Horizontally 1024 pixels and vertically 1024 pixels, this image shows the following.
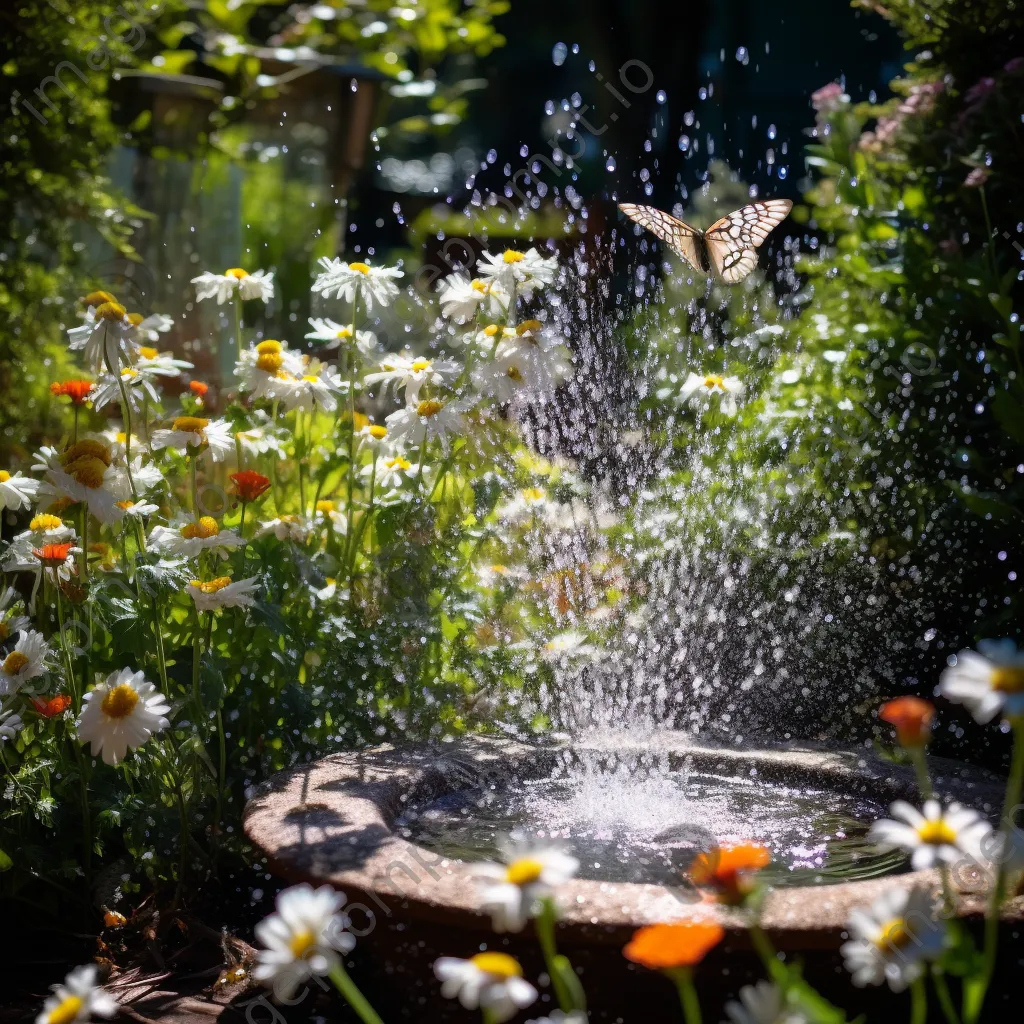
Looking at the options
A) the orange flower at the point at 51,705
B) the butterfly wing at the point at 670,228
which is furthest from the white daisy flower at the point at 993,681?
the butterfly wing at the point at 670,228

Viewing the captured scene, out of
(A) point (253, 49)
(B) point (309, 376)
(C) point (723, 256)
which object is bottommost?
(B) point (309, 376)

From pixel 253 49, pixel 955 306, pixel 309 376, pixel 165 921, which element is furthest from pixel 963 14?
pixel 253 49

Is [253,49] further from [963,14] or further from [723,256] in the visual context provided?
[963,14]

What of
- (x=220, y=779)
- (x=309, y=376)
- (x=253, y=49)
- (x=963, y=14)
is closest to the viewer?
(x=220, y=779)

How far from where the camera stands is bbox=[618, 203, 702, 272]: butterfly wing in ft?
9.98

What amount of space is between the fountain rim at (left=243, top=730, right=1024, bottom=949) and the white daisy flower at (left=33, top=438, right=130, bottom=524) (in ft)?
1.70

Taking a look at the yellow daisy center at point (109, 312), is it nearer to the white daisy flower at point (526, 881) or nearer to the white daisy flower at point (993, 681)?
the white daisy flower at point (526, 881)

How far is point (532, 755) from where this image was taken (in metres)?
2.19

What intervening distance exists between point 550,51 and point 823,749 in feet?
48.8

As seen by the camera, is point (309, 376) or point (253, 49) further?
point (253, 49)

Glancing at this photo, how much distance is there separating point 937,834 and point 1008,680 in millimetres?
145

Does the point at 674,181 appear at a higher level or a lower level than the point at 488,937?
higher

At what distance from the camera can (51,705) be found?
6.26ft

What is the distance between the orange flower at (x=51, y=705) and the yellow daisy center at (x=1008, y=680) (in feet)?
4.80
